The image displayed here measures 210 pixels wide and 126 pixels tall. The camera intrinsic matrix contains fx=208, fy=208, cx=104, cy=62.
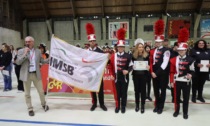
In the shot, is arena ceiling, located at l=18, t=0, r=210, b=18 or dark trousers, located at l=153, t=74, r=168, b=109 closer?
dark trousers, located at l=153, t=74, r=168, b=109

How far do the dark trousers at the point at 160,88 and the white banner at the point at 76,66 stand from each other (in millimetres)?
1253

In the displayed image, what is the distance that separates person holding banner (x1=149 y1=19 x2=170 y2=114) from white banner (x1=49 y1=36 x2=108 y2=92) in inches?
43.3

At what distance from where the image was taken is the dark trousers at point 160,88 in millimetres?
4543

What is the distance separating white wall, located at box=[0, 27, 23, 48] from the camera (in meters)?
16.7

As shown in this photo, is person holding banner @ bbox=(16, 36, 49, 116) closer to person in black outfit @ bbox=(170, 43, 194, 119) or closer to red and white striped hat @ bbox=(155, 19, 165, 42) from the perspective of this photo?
red and white striped hat @ bbox=(155, 19, 165, 42)

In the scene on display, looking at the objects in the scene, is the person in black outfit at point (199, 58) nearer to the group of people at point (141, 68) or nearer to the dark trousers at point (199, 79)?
the dark trousers at point (199, 79)

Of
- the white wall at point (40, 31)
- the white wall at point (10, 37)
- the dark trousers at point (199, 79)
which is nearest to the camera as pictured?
the dark trousers at point (199, 79)

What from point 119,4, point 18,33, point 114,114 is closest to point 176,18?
point 119,4

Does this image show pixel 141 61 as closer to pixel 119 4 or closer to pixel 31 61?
pixel 31 61

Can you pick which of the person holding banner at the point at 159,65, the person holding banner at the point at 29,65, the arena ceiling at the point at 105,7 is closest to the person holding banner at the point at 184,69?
the person holding banner at the point at 159,65

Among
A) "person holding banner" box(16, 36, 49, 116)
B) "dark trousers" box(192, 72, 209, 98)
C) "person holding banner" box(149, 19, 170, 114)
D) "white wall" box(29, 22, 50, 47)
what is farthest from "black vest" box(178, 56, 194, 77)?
"white wall" box(29, 22, 50, 47)

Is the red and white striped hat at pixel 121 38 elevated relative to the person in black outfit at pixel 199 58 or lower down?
elevated

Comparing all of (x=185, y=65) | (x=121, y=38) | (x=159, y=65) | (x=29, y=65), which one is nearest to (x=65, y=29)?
(x=29, y=65)

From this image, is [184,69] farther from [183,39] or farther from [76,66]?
[76,66]
